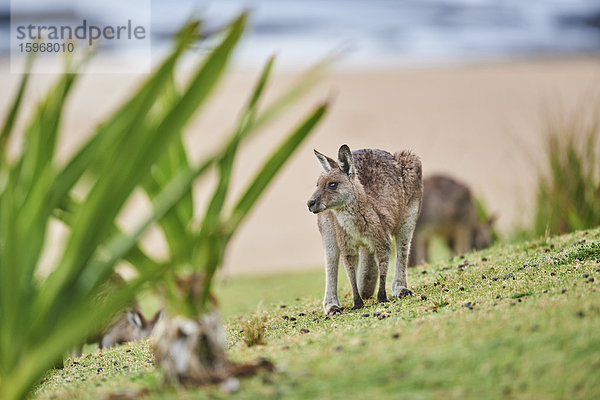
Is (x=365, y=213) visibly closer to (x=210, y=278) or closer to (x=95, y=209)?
(x=210, y=278)

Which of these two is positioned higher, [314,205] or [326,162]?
[326,162]

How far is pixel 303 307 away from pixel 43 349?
123 inches

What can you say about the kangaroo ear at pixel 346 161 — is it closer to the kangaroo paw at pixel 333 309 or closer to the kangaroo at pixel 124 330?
the kangaroo paw at pixel 333 309

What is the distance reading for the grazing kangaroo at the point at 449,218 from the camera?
9.33 metres

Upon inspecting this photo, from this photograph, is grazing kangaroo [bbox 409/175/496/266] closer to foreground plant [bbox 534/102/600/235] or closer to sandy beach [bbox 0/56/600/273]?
foreground plant [bbox 534/102/600/235]

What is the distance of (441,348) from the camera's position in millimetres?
3668

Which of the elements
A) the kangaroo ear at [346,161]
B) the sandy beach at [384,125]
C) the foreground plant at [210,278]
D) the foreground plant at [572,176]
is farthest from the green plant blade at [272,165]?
the sandy beach at [384,125]

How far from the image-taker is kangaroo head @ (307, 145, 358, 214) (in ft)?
16.9

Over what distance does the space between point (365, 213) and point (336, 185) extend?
314 millimetres

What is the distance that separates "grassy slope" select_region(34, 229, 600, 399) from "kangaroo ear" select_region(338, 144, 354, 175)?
38.2 inches

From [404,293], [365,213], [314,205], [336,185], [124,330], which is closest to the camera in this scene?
[314,205]

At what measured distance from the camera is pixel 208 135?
22.4m

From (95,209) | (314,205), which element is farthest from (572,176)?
(95,209)

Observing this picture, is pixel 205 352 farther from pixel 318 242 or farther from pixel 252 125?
pixel 318 242
